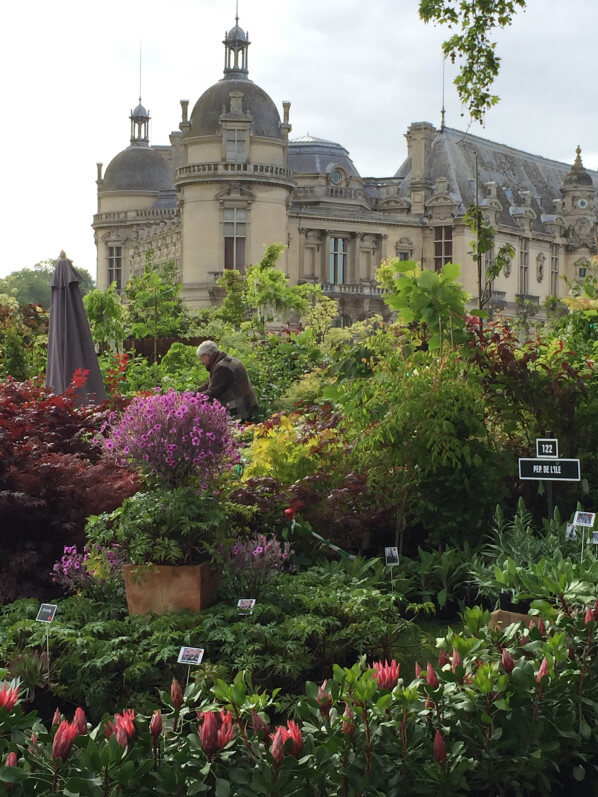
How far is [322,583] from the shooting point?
676 centimetres

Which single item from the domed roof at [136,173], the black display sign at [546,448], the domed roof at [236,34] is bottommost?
the black display sign at [546,448]

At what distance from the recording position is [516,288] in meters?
52.2

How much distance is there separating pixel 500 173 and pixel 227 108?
65.4 ft

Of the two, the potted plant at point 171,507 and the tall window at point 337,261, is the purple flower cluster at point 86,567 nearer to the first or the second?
the potted plant at point 171,507

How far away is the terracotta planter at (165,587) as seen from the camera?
6.00 metres

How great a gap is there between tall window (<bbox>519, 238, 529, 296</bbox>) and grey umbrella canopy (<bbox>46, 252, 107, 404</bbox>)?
141 feet

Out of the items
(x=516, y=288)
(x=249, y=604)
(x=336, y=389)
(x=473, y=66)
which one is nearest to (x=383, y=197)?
(x=516, y=288)

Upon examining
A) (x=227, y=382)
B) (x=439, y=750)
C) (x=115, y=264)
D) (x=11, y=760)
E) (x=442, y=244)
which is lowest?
(x=439, y=750)

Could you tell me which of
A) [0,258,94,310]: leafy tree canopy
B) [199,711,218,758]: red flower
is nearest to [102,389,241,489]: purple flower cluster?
[199,711,218,758]: red flower

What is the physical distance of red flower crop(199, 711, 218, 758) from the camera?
12.6 feet

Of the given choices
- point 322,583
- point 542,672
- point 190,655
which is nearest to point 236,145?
point 322,583

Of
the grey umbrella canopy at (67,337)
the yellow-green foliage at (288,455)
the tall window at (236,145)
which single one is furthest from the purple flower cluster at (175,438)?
the tall window at (236,145)

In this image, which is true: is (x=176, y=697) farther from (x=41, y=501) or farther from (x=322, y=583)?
(x=41, y=501)

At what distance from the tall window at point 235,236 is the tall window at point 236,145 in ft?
6.16
